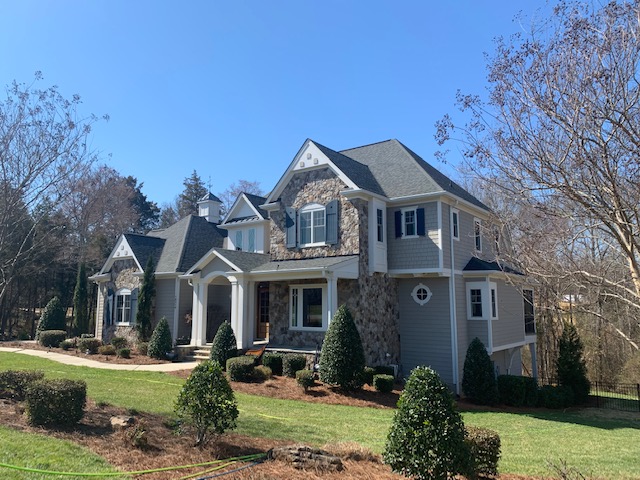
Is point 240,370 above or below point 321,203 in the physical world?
below

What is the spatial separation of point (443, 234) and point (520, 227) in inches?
355

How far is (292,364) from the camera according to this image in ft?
50.2

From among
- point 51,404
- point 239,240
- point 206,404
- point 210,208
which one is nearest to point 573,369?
point 239,240

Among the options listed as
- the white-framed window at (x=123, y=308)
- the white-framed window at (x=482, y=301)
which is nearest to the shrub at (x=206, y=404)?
the white-framed window at (x=482, y=301)

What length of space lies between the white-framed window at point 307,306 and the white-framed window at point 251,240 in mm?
5346

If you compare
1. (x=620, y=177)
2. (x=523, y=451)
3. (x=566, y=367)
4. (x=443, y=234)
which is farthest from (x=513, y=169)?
(x=566, y=367)

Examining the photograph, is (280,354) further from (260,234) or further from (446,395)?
(446,395)

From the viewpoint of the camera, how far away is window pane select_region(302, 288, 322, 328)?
17375 mm

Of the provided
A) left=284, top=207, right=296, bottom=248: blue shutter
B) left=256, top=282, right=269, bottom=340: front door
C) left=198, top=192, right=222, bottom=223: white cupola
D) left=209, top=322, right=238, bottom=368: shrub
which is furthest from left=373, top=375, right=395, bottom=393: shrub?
left=198, top=192, right=222, bottom=223: white cupola

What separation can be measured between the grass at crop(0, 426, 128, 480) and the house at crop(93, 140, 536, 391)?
9.72 metres

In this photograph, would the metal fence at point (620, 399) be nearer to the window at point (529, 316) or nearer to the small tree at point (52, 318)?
the window at point (529, 316)

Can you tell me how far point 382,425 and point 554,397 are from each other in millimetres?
9547

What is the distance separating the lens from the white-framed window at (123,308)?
24.0 meters

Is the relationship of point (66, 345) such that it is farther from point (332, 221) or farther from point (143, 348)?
point (332, 221)
